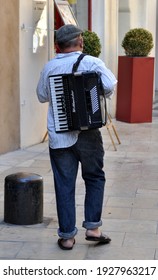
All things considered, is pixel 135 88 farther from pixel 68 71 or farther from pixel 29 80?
pixel 68 71

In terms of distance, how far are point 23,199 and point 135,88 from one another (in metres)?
6.95

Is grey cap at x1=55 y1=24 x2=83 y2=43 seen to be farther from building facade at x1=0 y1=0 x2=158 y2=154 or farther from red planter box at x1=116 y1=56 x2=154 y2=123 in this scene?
red planter box at x1=116 y1=56 x2=154 y2=123

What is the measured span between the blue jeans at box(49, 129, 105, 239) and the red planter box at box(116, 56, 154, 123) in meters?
7.35

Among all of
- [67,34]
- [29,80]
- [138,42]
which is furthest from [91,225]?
[138,42]

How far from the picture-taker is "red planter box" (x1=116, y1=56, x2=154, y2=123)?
41.3 ft

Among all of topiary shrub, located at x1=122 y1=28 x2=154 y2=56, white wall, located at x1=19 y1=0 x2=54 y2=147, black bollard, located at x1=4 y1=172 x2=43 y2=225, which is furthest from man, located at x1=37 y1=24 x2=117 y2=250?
topiary shrub, located at x1=122 y1=28 x2=154 y2=56

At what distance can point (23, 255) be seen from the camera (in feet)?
17.5

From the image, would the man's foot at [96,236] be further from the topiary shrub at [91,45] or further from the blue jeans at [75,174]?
the topiary shrub at [91,45]

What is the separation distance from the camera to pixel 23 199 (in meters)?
6.05

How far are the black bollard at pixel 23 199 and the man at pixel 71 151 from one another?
66cm

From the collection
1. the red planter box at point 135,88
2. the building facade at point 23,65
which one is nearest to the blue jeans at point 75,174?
the building facade at point 23,65

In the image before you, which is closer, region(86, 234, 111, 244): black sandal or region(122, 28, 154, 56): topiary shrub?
region(86, 234, 111, 244): black sandal

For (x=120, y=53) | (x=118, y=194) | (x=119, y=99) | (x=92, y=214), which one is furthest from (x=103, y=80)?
(x=120, y=53)

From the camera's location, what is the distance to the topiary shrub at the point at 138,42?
1230 centimetres
